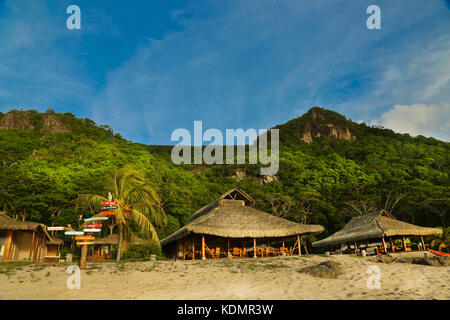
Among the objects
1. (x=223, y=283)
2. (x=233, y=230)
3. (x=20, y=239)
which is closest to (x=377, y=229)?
(x=233, y=230)

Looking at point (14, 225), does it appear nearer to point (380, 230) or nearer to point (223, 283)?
point (223, 283)

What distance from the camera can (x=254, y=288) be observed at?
7.95 meters

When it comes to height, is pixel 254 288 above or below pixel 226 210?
below

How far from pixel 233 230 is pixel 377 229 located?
8.87 meters

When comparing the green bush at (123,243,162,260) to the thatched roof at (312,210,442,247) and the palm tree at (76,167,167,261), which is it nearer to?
the palm tree at (76,167,167,261)

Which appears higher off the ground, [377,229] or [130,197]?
[130,197]

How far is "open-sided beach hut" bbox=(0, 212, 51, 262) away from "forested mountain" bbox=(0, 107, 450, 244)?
477 cm

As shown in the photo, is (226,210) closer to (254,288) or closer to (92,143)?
(254,288)

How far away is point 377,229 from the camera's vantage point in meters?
17.6

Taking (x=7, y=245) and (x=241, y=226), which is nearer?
(x=241, y=226)

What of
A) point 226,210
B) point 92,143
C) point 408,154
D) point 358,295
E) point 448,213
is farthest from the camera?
point 408,154
